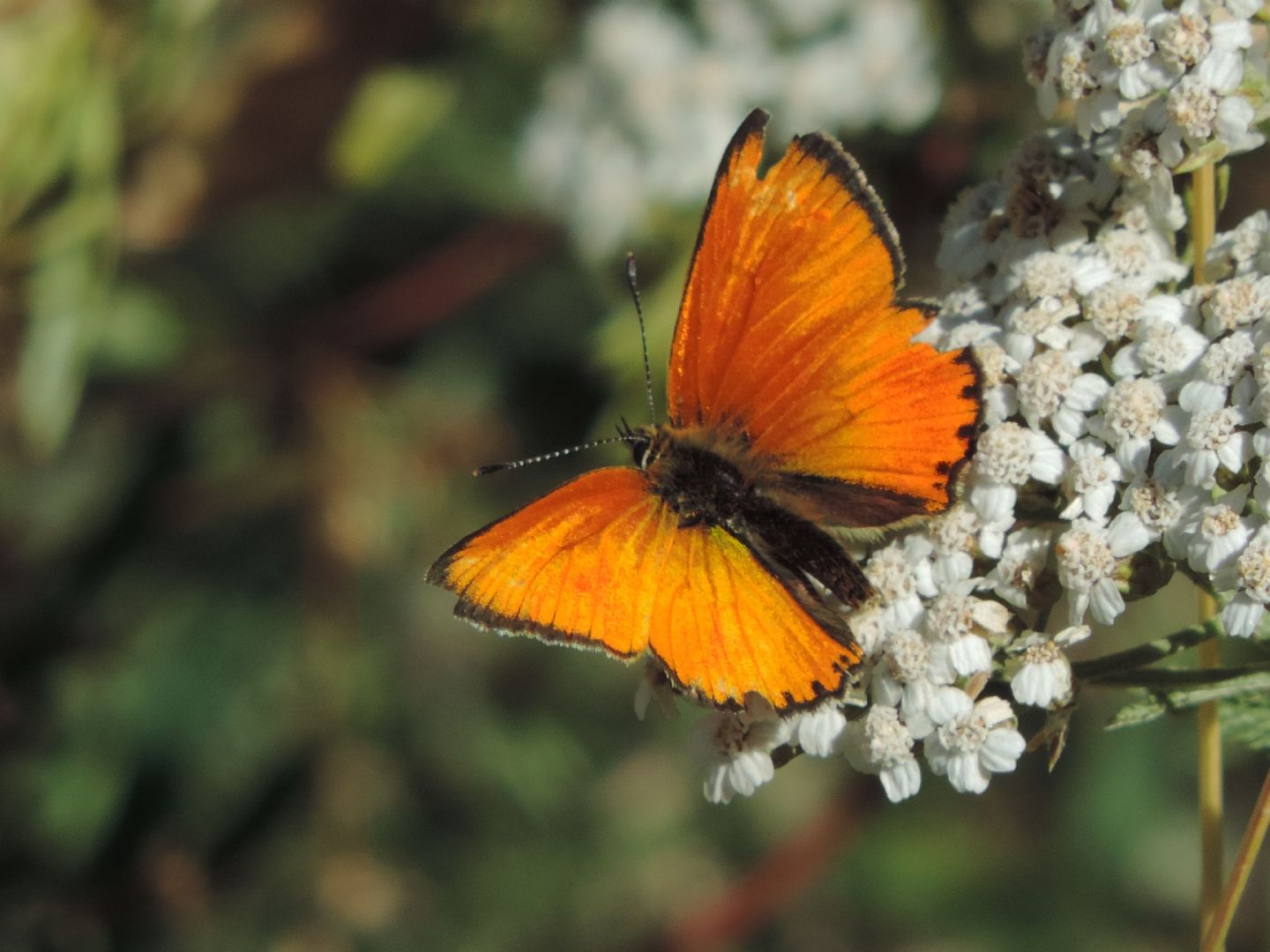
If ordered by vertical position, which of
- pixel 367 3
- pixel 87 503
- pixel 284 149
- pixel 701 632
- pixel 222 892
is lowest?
pixel 222 892

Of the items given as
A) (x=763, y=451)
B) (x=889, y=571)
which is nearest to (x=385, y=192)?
(x=763, y=451)

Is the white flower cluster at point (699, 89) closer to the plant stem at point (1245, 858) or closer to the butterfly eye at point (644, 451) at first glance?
the butterfly eye at point (644, 451)

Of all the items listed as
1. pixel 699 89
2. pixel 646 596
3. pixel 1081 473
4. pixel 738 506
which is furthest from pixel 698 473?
pixel 699 89

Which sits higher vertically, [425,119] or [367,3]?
[367,3]

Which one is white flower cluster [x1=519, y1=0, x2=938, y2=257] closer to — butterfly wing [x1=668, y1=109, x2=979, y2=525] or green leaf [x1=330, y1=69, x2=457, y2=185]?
green leaf [x1=330, y1=69, x2=457, y2=185]

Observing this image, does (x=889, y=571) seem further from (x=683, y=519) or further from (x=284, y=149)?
(x=284, y=149)

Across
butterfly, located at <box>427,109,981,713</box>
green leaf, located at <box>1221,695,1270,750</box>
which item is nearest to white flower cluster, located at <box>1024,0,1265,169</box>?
butterfly, located at <box>427,109,981,713</box>

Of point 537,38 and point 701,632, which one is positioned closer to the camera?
point 701,632
